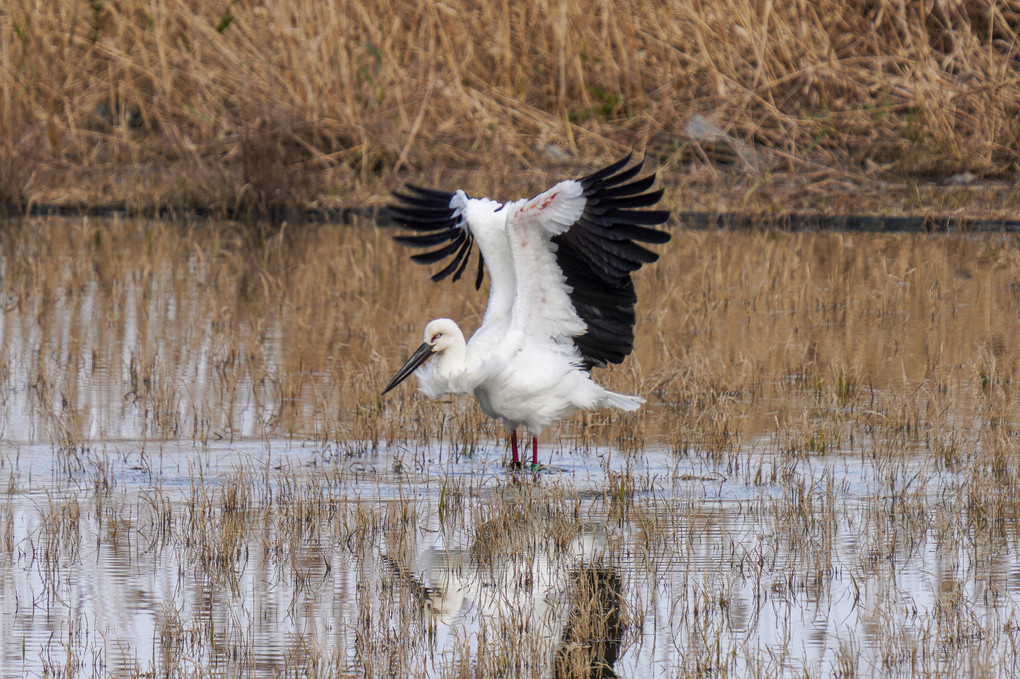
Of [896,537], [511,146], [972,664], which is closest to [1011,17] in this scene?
[511,146]

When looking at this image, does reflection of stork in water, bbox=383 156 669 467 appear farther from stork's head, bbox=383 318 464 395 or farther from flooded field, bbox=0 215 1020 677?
flooded field, bbox=0 215 1020 677

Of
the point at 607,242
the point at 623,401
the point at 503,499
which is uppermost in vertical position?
the point at 607,242

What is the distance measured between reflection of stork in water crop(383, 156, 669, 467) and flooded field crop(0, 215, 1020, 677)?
325 millimetres

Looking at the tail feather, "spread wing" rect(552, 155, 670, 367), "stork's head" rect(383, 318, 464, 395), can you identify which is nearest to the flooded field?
the tail feather

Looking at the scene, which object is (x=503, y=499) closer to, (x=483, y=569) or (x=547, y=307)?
(x=483, y=569)

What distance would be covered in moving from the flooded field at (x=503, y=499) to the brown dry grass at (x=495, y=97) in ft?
18.0

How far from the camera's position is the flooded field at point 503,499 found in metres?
4.63


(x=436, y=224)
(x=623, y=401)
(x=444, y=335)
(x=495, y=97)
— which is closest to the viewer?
(x=444, y=335)

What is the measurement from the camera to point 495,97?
60.3ft

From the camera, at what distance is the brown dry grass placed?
1686cm

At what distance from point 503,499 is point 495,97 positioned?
41.1 ft

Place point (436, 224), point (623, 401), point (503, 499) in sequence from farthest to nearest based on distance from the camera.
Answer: point (436, 224) < point (623, 401) < point (503, 499)

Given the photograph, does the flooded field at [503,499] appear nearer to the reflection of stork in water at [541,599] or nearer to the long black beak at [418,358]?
the reflection of stork in water at [541,599]

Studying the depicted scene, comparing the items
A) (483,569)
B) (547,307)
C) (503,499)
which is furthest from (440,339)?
(483,569)
